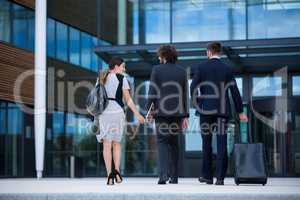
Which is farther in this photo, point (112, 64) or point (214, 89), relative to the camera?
point (112, 64)

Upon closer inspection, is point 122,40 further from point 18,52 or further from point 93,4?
point 18,52

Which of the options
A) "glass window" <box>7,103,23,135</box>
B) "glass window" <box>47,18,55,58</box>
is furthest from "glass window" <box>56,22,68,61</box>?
"glass window" <box>7,103,23,135</box>

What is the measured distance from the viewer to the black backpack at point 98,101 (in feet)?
36.6

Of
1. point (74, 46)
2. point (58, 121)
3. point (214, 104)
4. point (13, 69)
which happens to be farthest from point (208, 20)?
point (214, 104)

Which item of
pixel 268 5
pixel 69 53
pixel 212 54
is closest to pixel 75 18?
pixel 69 53

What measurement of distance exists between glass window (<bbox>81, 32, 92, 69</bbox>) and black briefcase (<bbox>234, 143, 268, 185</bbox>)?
363 inches

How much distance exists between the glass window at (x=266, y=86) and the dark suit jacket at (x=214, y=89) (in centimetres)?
754

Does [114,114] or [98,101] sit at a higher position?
[98,101]

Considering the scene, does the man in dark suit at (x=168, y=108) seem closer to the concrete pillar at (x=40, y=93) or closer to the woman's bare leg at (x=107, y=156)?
the woman's bare leg at (x=107, y=156)

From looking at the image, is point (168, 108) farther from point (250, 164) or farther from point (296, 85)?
point (296, 85)

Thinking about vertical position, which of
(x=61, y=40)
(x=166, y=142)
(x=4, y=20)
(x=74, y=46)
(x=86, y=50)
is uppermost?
(x=4, y=20)

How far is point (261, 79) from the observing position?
62.3 ft

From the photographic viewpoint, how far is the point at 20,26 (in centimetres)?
2112

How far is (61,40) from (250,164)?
11311mm
